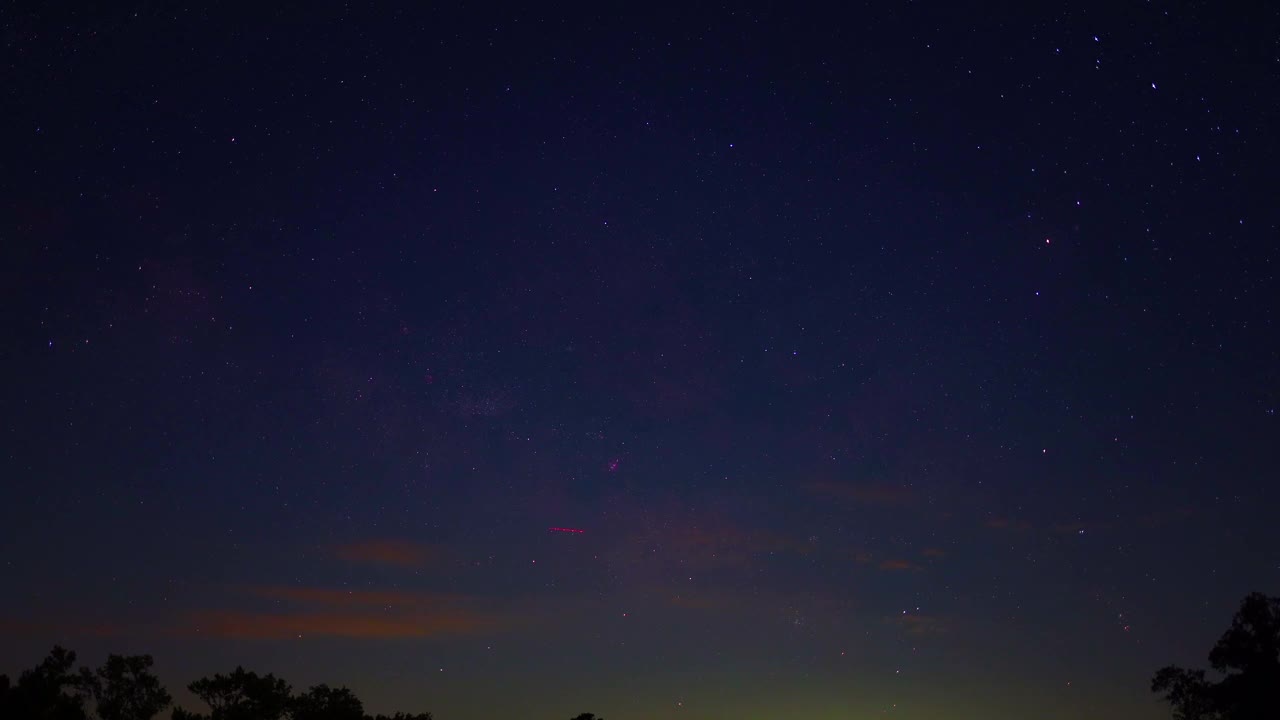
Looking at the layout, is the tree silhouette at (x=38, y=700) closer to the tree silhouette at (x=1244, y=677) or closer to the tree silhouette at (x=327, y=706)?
the tree silhouette at (x=327, y=706)

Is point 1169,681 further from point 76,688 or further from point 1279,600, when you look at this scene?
point 76,688

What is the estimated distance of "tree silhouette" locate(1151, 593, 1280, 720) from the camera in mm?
39312

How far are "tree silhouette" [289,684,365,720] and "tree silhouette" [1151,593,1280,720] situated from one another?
36.0m

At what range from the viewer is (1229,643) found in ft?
133

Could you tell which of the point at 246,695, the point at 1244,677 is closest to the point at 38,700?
the point at 246,695

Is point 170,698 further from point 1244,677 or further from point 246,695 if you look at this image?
point 1244,677

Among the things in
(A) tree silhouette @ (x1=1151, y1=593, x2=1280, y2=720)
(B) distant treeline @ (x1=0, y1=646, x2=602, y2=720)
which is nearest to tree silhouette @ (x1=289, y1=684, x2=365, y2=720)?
(B) distant treeline @ (x1=0, y1=646, x2=602, y2=720)

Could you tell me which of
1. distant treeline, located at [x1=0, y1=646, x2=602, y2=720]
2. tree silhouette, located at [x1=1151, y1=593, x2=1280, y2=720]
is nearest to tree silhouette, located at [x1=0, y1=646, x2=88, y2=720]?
distant treeline, located at [x1=0, y1=646, x2=602, y2=720]

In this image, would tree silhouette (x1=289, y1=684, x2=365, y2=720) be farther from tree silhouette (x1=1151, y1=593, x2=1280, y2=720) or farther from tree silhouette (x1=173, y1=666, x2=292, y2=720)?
tree silhouette (x1=1151, y1=593, x2=1280, y2=720)

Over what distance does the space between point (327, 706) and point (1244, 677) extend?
39.3 m

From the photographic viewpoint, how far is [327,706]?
42.8 meters

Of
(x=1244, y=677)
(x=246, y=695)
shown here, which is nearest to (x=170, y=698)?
(x=246, y=695)

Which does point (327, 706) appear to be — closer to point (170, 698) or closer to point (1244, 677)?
point (170, 698)

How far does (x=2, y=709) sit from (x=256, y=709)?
1079cm
